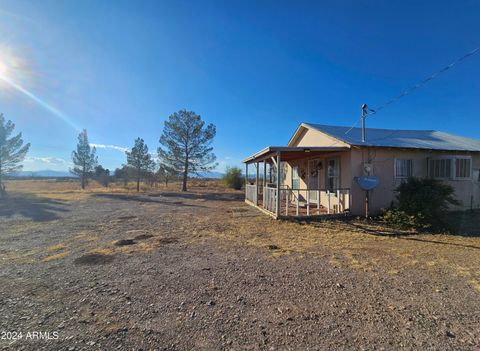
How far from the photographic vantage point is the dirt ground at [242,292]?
233 centimetres

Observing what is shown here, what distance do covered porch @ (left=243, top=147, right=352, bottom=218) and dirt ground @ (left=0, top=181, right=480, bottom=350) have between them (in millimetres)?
2729

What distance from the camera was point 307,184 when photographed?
494 inches

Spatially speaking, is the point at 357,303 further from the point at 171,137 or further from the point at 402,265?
the point at 171,137

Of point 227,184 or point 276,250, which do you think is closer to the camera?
point 276,250

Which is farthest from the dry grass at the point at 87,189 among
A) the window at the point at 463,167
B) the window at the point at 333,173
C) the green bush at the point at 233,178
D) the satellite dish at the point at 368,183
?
the window at the point at 463,167

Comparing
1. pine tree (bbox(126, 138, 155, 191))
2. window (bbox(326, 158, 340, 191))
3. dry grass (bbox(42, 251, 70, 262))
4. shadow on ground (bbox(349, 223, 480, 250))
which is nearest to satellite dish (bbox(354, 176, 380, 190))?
shadow on ground (bbox(349, 223, 480, 250))

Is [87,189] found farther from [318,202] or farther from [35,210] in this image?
[318,202]

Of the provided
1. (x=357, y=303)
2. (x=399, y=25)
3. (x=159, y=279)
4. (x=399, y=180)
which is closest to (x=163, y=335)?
(x=159, y=279)

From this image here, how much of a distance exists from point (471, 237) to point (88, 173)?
3678 cm

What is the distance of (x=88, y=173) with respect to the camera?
31328 millimetres

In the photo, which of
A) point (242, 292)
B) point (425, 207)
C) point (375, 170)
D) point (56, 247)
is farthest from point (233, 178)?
point (242, 292)

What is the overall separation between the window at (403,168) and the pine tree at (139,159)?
88.5 ft

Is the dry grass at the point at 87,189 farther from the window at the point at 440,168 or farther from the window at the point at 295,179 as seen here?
the window at the point at 440,168

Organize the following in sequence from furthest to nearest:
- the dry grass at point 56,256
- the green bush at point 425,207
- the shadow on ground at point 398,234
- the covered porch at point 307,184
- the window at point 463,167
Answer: the window at point 463,167 → the covered porch at point 307,184 → the green bush at point 425,207 → the shadow on ground at point 398,234 → the dry grass at point 56,256
